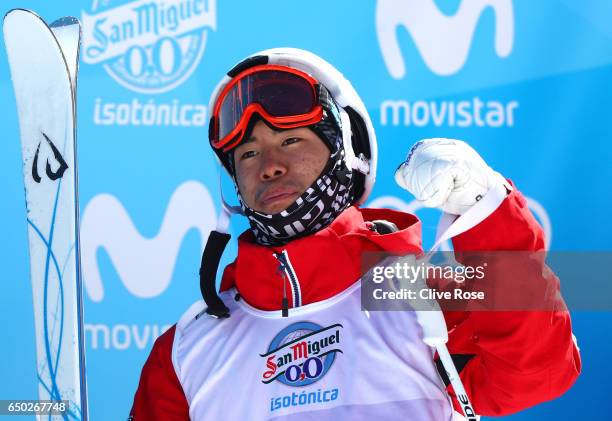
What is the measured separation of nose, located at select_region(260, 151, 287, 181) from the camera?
1940 mm

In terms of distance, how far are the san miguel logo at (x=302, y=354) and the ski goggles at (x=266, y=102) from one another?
1.78 feet

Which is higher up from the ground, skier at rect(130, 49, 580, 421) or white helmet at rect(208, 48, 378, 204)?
white helmet at rect(208, 48, 378, 204)

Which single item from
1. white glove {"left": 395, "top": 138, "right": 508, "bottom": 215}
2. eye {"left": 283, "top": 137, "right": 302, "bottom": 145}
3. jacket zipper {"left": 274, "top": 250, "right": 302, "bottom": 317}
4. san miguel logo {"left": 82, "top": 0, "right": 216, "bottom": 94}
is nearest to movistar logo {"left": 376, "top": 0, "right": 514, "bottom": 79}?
san miguel logo {"left": 82, "top": 0, "right": 216, "bottom": 94}

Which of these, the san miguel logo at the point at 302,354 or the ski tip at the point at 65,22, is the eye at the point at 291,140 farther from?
the ski tip at the point at 65,22

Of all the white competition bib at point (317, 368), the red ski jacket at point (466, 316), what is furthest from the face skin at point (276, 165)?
the white competition bib at point (317, 368)

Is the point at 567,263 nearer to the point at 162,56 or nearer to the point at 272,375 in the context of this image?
the point at 272,375

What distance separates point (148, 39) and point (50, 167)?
2.38 feet

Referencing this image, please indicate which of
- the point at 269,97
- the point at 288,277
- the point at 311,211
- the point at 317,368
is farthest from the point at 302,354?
the point at 269,97

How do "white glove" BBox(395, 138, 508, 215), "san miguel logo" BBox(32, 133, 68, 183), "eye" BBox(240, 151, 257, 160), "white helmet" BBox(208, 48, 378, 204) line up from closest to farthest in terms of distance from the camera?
"white glove" BBox(395, 138, 508, 215) < "eye" BBox(240, 151, 257, 160) < "white helmet" BBox(208, 48, 378, 204) < "san miguel logo" BBox(32, 133, 68, 183)

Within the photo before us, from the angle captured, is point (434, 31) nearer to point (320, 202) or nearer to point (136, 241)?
point (320, 202)

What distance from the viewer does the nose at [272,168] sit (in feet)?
6.37

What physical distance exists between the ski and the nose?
641 mm

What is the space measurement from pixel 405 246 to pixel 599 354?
1.24m

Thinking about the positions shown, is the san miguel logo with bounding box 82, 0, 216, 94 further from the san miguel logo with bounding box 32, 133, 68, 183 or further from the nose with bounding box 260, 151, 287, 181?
the nose with bounding box 260, 151, 287, 181
